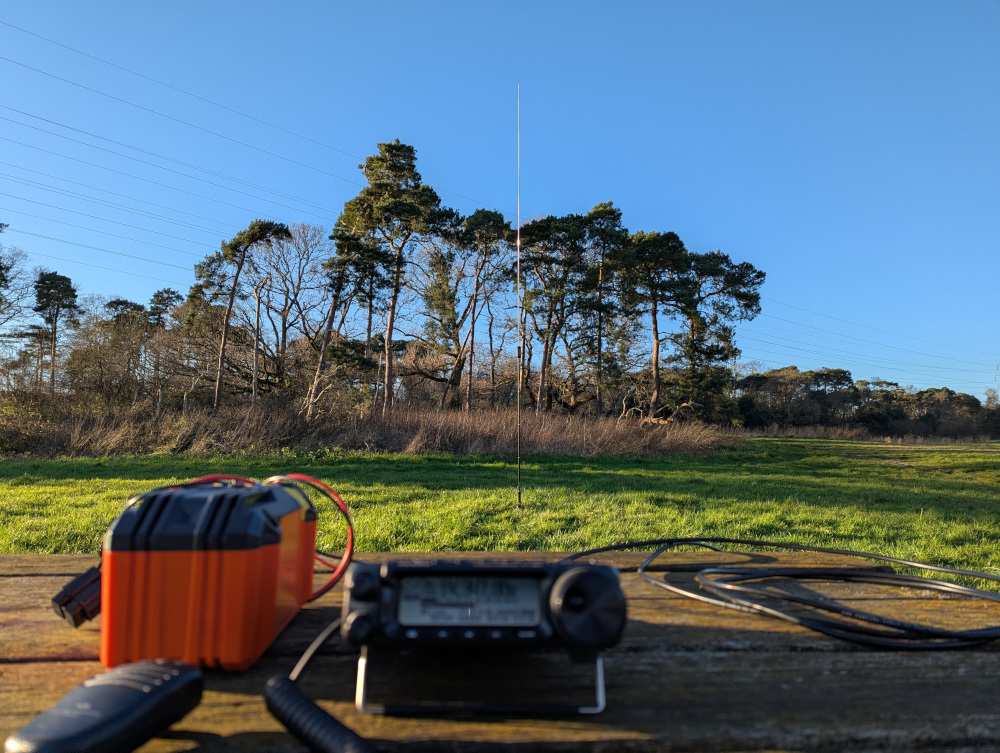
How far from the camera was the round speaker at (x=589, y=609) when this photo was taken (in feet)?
2.15

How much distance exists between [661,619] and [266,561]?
0.75 m

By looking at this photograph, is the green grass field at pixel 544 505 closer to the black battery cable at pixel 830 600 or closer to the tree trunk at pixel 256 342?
the black battery cable at pixel 830 600

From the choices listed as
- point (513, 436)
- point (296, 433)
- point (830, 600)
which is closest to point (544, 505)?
point (830, 600)

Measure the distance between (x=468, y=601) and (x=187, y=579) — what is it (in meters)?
0.41

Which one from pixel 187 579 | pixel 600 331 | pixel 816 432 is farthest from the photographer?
pixel 816 432

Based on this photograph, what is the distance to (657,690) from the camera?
2.53 feet

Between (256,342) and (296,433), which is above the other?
(256,342)

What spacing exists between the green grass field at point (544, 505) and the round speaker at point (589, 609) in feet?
11.9

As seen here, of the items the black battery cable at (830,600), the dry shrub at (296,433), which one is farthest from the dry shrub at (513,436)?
the black battery cable at (830,600)

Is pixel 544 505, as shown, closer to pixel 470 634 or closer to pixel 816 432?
pixel 470 634

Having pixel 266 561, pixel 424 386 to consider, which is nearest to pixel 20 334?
pixel 424 386

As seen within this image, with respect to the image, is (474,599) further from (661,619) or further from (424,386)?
(424,386)

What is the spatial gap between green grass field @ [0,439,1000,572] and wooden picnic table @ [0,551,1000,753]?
10.9 ft

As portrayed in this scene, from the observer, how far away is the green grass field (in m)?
4.61
